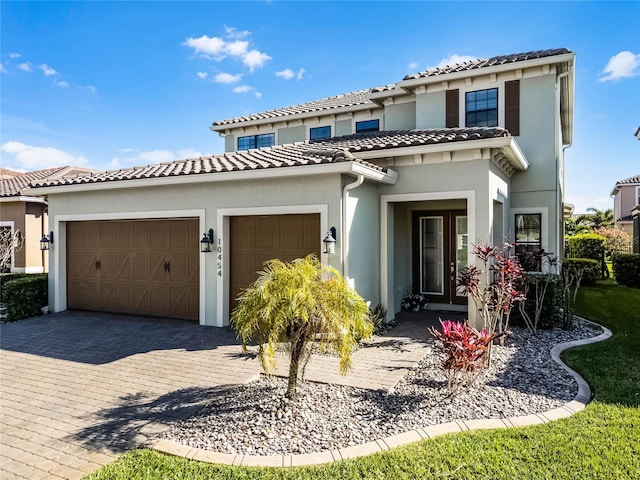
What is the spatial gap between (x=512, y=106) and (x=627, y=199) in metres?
36.5

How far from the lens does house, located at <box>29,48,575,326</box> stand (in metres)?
9.09

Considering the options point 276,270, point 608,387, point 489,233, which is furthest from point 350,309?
point 489,233

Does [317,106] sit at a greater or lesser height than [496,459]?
greater

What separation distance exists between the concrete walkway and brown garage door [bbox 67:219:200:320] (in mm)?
694

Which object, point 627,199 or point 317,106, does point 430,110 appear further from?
point 627,199

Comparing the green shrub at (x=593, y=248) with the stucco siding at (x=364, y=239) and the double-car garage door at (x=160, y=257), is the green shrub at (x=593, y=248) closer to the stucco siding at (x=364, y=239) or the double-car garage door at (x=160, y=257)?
the stucco siding at (x=364, y=239)

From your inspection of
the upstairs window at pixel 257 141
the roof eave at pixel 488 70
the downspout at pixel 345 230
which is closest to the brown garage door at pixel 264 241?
the downspout at pixel 345 230

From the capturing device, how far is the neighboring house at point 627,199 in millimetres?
37912

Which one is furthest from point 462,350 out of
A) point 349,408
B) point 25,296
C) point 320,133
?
point 320,133

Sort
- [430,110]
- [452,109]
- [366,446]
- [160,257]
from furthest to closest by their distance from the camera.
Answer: [430,110] < [452,109] < [160,257] < [366,446]

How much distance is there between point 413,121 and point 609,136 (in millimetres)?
12481

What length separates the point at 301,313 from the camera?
4.89 meters

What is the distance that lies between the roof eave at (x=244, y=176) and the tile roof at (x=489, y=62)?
4.84 m

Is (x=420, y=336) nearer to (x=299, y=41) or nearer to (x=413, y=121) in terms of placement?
(x=413, y=121)
